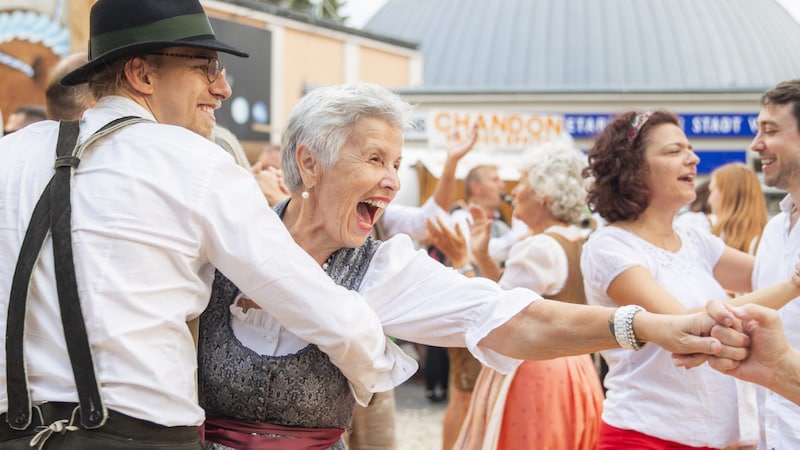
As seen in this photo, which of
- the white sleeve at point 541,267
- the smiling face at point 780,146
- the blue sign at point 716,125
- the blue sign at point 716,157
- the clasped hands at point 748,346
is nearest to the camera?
the clasped hands at point 748,346

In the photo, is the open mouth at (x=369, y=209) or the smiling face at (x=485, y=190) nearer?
the open mouth at (x=369, y=209)

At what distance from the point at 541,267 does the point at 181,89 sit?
7.18ft

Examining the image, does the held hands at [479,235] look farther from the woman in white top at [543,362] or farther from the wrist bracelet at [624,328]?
the wrist bracelet at [624,328]

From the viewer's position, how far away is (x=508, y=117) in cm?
1136

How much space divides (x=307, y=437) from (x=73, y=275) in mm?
775

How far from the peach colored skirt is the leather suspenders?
82.5 inches

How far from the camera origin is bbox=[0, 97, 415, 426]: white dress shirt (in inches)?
70.5

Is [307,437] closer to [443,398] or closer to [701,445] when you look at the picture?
[701,445]

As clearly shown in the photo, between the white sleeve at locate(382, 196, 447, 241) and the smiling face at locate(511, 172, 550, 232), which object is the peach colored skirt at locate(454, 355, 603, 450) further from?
the white sleeve at locate(382, 196, 447, 241)

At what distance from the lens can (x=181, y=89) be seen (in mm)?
2104

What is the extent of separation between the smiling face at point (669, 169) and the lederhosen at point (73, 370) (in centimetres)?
215

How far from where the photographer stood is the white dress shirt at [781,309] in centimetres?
283

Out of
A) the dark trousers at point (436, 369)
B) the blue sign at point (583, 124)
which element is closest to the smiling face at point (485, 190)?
the dark trousers at point (436, 369)

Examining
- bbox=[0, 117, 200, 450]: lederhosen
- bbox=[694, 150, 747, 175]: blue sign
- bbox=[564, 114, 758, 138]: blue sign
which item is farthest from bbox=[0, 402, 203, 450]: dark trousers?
bbox=[694, 150, 747, 175]: blue sign
